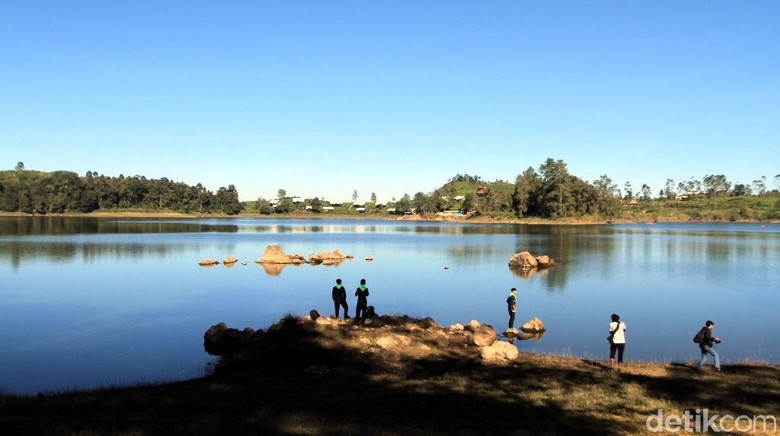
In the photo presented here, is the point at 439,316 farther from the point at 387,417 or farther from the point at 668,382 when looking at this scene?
the point at 387,417

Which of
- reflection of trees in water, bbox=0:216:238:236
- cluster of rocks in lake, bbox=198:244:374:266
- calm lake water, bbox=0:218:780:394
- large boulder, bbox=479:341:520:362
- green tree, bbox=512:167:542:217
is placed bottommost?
calm lake water, bbox=0:218:780:394

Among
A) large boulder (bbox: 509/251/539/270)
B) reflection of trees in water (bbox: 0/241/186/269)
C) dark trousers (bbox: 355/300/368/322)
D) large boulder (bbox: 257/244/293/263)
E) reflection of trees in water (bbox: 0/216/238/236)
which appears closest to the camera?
dark trousers (bbox: 355/300/368/322)

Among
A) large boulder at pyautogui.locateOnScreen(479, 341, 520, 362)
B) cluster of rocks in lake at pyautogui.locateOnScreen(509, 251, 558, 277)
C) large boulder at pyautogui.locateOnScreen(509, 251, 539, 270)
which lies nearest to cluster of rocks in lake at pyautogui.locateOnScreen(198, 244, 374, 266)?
large boulder at pyautogui.locateOnScreen(509, 251, 539, 270)

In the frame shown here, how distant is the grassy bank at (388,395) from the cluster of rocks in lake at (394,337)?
0.09 metres

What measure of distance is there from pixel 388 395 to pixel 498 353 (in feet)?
24.1

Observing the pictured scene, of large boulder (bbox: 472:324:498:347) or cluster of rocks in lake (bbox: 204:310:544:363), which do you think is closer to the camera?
cluster of rocks in lake (bbox: 204:310:544:363)

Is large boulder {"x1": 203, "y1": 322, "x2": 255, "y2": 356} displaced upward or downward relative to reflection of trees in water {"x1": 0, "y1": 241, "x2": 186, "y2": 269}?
downward

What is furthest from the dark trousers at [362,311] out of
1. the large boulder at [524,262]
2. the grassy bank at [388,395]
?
the large boulder at [524,262]

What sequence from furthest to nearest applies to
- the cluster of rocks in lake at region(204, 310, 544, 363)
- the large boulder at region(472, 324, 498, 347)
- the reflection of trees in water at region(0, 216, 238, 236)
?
the reflection of trees in water at region(0, 216, 238, 236) → the large boulder at region(472, 324, 498, 347) → the cluster of rocks in lake at region(204, 310, 544, 363)

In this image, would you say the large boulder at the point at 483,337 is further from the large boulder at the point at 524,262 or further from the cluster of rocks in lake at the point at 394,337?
the large boulder at the point at 524,262

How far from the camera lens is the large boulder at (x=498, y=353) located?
20.2m

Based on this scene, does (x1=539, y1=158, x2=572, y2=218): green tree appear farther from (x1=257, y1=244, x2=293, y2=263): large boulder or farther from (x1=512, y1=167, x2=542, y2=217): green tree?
(x1=257, y1=244, x2=293, y2=263): large boulder

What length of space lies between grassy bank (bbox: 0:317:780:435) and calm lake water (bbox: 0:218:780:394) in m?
4.29

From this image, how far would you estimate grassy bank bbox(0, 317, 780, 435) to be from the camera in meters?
11.6
